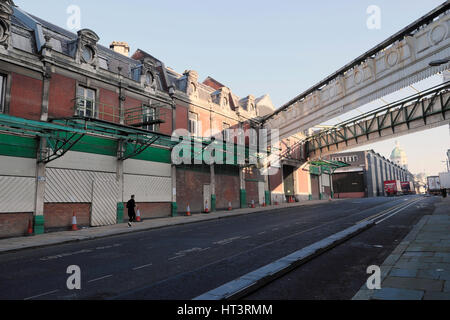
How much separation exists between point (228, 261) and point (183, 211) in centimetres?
1789

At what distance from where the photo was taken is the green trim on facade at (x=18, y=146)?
49.6ft

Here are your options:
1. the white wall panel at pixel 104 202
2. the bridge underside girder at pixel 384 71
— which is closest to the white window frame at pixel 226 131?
the bridge underside girder at pixel 384 71

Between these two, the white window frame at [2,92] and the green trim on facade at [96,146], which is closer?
the white window frame at [2,92]

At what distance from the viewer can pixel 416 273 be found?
5.98 m

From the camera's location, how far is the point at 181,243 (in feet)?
37.0

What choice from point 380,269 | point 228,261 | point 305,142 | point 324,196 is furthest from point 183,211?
point 324,196

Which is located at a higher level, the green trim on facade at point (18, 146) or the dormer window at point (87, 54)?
the dormer window at point (87, 54)

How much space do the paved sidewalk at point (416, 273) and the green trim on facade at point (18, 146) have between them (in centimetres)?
1702

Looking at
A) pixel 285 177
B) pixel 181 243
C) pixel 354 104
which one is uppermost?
pixel 354 104

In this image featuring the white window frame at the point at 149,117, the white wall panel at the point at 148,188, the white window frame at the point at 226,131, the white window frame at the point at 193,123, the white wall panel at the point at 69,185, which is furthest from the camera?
the white window frame at the point at 226,131

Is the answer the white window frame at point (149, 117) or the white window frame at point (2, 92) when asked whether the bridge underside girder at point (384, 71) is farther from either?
the white window frame at point (2, 92)

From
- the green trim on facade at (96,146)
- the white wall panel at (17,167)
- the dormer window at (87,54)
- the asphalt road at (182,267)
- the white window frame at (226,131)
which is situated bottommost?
the asphalt road at (182,267)

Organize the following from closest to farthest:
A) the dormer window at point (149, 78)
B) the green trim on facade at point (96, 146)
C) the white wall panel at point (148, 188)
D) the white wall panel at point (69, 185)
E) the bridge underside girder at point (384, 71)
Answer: the bridge underside girder at point (384, 71) → the white wall panel at point (69, 185) → the green trim on facade at point (96, 146) → the white wall panel at point (148, 188) → the dormer window at point (149, 78)
